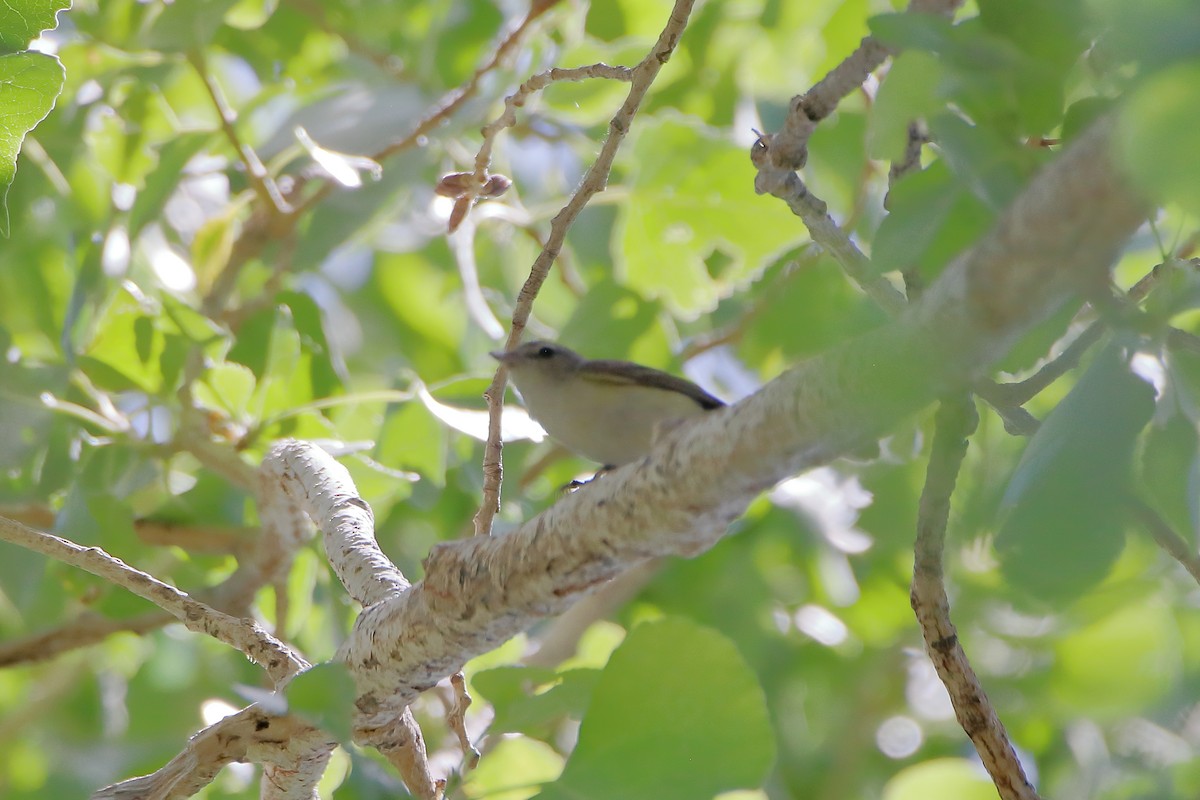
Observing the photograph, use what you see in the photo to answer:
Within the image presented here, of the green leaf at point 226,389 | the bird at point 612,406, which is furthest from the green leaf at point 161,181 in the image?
the bird at point 612,406

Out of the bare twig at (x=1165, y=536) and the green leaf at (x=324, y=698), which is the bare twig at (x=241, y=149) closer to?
the green leaf at (x=324, y=698)

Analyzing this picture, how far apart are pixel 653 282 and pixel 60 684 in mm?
2699

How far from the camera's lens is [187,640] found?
4.55 m

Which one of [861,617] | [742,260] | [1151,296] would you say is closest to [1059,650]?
[861,617]

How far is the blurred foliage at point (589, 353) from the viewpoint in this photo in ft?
4.02

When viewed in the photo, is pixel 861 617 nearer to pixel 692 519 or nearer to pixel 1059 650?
pixel 1059 650

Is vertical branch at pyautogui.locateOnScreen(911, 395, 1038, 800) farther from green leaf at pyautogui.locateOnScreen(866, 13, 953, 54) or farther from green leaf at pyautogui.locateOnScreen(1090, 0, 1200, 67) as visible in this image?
green leaf at pyautogui.locateOnScreen(1090, 0, 1200, 67)

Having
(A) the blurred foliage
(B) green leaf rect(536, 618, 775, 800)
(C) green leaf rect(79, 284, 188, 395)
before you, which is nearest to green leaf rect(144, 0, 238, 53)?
(A) the blurred foliage

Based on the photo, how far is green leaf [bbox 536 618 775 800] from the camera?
1725 millimetres

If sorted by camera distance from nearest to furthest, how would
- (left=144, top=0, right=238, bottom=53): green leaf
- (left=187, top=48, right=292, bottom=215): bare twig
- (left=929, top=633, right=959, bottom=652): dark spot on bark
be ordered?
(left=929, top=633, right=959, bottom=652): dark spot on bark
(left=144, top=0, right=238, bottom=53): green leaf
(left=187, top=48, right=292, bottom=215): bare twig

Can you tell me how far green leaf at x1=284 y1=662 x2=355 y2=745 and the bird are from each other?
1531 millimetres

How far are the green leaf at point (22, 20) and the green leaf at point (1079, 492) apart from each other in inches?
63.8

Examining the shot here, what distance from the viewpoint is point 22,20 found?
1820 millimetres

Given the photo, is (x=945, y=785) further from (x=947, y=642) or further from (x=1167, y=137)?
(x=1167, y=137)
